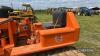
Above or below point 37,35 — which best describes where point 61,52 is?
below

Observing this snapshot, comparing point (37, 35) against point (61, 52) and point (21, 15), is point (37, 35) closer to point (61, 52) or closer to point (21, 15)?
point (61, 52)

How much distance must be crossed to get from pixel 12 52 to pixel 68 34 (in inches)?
64.6

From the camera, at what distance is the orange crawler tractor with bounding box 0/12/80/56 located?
6.04m

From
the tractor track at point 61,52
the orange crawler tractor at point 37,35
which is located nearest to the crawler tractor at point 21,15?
the orange crawler tractor at point 37,35

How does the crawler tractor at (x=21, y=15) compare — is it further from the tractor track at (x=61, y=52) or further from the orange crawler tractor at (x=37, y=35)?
the tractor track at (x=61, y=52)

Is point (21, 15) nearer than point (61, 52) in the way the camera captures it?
No

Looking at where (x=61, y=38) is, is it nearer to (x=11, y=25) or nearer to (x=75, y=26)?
(x=75, y=26)

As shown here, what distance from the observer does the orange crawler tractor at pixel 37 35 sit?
6.04 m

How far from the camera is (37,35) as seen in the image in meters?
6.95

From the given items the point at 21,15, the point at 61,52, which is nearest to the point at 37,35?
the point at 61,52

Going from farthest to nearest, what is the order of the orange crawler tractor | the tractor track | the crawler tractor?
the crawler tractor → the tractor track → the orange crawler tractor

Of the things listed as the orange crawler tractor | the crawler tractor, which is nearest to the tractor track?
the orange crawler tractor

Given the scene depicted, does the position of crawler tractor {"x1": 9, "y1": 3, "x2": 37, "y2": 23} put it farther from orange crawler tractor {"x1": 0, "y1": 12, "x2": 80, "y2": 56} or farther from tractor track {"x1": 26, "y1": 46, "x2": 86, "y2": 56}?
tractor track {"x1": 26, "y1": 46, "x2": 86, "y2": 56}

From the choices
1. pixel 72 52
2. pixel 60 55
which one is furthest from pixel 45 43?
pixel 72 52
